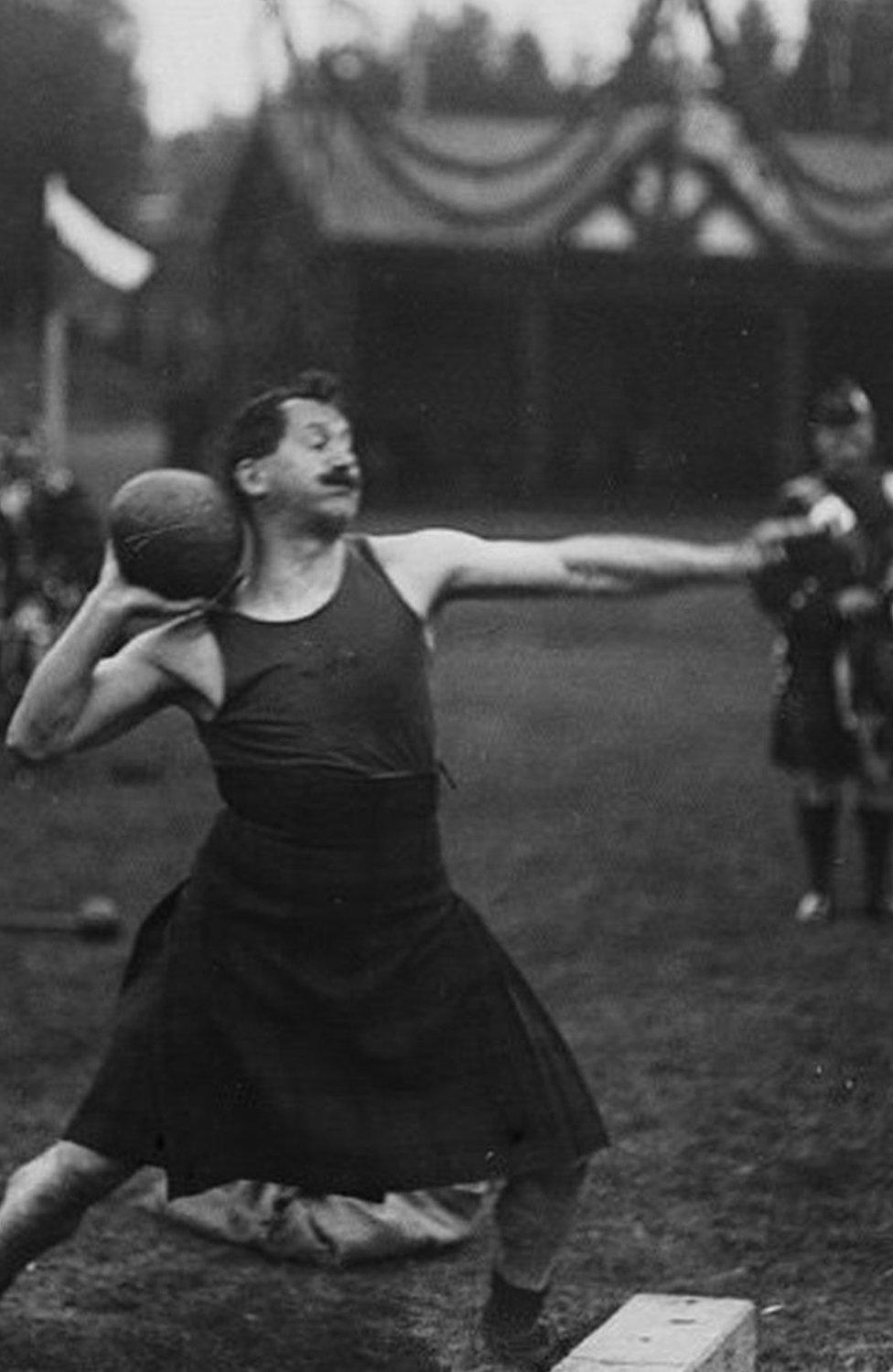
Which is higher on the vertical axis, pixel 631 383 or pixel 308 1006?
pixel 308 1006

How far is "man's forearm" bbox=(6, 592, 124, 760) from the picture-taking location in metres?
4.70

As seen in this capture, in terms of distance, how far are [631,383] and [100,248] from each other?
15.8m

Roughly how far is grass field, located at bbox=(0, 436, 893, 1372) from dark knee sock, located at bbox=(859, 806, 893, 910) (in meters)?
0.25

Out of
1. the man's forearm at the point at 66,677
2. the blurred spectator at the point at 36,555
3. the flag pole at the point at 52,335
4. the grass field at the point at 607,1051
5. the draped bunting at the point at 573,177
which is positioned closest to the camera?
the man's forearm at the point at 66,677

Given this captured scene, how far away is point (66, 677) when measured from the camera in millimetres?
4711

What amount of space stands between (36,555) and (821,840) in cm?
569

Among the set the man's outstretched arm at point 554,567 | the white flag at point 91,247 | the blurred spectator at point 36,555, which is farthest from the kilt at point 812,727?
the white flag at point 91,247

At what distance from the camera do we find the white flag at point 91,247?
19391 millimetres

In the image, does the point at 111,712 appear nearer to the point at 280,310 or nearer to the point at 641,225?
the point at 280,310

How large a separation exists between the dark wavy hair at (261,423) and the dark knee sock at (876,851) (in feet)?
16.5

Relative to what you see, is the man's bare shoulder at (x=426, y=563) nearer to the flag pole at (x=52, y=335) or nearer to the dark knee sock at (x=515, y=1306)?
the dark knee sock at (x=515, y=1306)

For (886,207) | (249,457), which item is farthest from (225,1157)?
(886,207)

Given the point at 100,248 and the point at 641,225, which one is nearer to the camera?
the point at 100,248

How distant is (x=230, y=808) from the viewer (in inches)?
195
